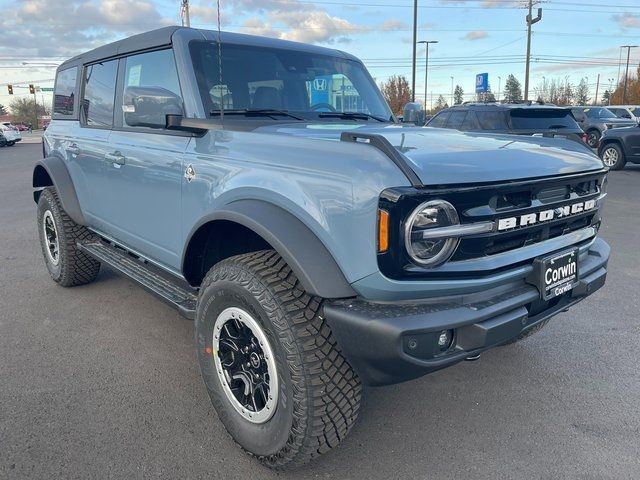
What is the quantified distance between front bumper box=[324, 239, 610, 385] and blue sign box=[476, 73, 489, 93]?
41.9m

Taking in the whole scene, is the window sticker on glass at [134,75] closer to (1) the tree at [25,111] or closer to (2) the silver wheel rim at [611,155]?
(2) the silver wheel rim at [611,155]

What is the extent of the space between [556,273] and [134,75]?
9.62ft

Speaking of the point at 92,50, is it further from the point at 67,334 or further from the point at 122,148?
the point at 67,334

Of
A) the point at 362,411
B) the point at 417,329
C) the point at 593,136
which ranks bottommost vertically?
the point at 362,411

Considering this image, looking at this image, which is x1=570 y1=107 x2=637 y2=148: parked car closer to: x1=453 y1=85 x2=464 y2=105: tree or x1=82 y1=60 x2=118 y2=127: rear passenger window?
x1=82 y1=60 x2=118 y2=127: rear passenger window

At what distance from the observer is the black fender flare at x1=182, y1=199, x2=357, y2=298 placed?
6.90ft

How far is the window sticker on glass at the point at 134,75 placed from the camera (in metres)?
3.62

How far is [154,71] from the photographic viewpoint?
11.2ft

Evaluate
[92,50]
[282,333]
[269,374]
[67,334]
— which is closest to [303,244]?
[282,333]

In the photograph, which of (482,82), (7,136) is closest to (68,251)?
(7,136)

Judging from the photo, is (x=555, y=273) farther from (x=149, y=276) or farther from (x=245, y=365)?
(x=149, y=276)

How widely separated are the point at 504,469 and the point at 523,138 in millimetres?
1690

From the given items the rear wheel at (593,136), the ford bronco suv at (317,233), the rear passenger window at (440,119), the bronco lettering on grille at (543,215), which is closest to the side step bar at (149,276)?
the ford bronco suv at (317,233)

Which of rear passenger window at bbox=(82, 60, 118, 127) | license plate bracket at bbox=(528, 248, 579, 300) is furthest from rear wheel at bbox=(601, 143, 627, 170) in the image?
rear passenger window at bbox=(82, 60, 118, 127)
